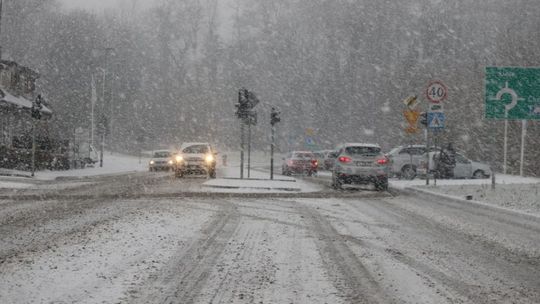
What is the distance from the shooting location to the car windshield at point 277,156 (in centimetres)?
668

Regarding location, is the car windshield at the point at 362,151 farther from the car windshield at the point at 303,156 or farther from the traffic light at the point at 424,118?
the car windshield at the point at 303,156

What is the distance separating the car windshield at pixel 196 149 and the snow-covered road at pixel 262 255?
16.5 m

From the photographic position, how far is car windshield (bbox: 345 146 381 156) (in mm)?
21672

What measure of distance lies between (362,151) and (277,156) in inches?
1979

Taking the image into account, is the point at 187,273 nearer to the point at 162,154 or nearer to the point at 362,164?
the point at 362,164

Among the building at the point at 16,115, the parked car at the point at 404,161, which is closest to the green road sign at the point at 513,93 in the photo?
the parked car at the point at 404,161

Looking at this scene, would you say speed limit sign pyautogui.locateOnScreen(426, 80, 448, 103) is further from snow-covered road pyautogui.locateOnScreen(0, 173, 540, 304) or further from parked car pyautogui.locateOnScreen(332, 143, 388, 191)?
snow-covered road pyautogui.locateOnScreen(0, 173, 540, 304)

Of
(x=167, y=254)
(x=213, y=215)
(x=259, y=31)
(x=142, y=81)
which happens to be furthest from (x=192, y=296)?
(x=142, y=81)

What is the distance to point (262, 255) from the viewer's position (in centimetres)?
784

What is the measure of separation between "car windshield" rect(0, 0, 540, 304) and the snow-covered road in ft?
0.14

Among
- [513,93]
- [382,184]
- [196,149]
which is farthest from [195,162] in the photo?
[513,93]

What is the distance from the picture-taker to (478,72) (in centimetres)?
4381

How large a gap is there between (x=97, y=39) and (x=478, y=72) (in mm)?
43485

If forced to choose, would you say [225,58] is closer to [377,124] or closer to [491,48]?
[377,124]
